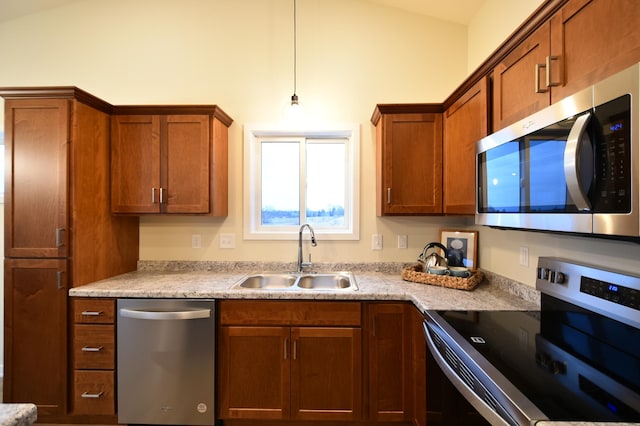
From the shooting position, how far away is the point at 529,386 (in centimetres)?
77

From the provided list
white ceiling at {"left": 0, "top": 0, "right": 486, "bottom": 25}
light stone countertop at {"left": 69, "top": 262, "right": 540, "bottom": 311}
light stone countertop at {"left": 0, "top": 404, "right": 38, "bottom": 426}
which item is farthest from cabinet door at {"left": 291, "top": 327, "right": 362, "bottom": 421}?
white ceiling at {"left": 0, "top": 0, "right": 486, "bottom": 25}

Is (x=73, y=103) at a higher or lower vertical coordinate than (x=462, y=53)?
lower

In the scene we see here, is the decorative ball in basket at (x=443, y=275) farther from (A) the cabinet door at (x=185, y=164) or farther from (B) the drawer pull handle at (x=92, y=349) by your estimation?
(B) the drawer pull handle at (x=92, y=349)

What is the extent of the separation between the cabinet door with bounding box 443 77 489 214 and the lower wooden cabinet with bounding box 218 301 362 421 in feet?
3.02

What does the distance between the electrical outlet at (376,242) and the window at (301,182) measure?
0.70ft

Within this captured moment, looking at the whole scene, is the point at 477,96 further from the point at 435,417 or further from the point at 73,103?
the point at 73,103

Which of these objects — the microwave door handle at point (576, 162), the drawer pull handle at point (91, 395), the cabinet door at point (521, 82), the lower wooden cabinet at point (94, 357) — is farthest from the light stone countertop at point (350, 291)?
the cabinet door at point (521, 82)

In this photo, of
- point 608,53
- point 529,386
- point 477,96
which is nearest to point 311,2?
point 477,96

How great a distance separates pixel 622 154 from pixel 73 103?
262 cm

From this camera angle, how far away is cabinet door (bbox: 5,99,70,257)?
1.74m

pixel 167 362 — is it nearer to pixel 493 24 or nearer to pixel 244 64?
pixel 244 64

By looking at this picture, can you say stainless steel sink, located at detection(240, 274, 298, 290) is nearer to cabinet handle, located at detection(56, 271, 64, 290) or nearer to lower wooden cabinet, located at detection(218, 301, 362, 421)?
lower wooden cabinet, located at detection(218, 301, 362, 421)

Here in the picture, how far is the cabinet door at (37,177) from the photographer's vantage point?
5.71 feet

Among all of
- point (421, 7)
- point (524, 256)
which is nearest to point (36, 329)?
point (524, 256)
